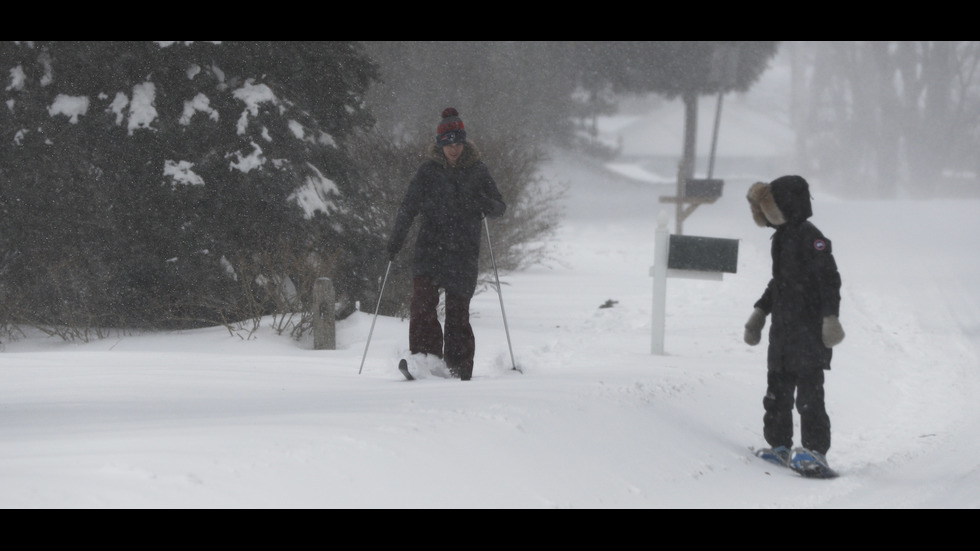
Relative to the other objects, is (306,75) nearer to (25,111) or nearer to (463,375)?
(25,111)

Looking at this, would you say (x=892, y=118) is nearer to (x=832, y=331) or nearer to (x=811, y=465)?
(x=832, y=331)

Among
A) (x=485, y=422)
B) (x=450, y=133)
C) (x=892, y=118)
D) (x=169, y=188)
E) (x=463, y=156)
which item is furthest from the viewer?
(x=892, y=118)

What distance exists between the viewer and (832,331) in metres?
4.80

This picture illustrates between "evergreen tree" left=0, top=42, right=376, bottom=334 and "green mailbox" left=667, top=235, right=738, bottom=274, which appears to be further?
"evergreen tree" left=0, top=42, right=376, bottom=334

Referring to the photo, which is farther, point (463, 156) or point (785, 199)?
point (463, 156)

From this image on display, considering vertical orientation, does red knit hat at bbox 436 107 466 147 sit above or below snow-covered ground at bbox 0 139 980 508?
above

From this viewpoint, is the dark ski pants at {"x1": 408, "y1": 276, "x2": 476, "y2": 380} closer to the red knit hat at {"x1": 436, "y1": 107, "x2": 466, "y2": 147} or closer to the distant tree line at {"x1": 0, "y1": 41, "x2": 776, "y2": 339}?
the red knit hat at {"x1": 436, "y1": 107, "x2": 466, "y2": 147}

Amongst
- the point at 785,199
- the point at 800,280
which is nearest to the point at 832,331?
the point at 800,280

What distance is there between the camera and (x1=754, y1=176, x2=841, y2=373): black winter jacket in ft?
16.0

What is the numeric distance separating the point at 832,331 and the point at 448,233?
2528 millimetres

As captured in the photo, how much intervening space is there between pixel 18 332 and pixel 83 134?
2174mm

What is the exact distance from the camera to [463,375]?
6.27 meters

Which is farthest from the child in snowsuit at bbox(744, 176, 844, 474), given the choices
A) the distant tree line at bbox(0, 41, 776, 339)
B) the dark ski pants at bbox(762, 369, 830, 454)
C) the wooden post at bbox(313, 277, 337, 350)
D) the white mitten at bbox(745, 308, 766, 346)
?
the distant tree line at bbox(0, 41, 776, 339)

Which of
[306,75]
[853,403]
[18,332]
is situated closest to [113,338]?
[18,332]
